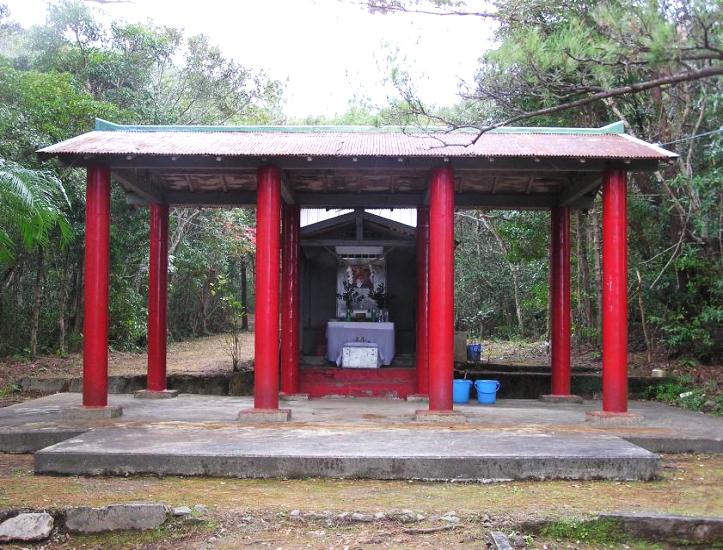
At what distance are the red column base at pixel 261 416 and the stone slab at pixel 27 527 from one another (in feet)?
10.7

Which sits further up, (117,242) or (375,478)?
(117,242)

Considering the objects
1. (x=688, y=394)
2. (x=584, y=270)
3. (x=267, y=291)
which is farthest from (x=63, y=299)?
(x=688, y=394)

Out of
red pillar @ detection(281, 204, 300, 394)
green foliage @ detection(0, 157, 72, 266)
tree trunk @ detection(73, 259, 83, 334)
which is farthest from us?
tree trunk @ detection(73, 259, 83, 334)

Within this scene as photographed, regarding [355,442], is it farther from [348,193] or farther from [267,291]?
[348,193]

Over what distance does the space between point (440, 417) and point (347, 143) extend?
3.93 m

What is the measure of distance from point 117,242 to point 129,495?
11.6 m

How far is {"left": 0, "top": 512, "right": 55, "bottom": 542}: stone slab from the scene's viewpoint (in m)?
5.44

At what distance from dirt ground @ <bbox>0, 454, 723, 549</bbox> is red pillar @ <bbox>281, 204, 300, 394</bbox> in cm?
490

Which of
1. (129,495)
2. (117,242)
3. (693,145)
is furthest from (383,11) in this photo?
(117,242)

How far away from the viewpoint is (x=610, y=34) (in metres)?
5.54

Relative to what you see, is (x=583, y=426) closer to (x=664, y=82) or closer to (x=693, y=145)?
(x=664, y=82)

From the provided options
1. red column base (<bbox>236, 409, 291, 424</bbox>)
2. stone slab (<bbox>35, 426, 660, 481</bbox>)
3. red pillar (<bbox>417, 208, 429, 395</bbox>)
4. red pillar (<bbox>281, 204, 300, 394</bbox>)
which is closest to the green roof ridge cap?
red pillar (<bbox>281, 204, 300, 394</bbox>)

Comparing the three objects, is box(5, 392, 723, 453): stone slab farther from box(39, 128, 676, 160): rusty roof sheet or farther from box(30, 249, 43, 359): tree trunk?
box(30, 249, 43, 359): tree trunk

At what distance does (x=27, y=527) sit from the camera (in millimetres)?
5488
